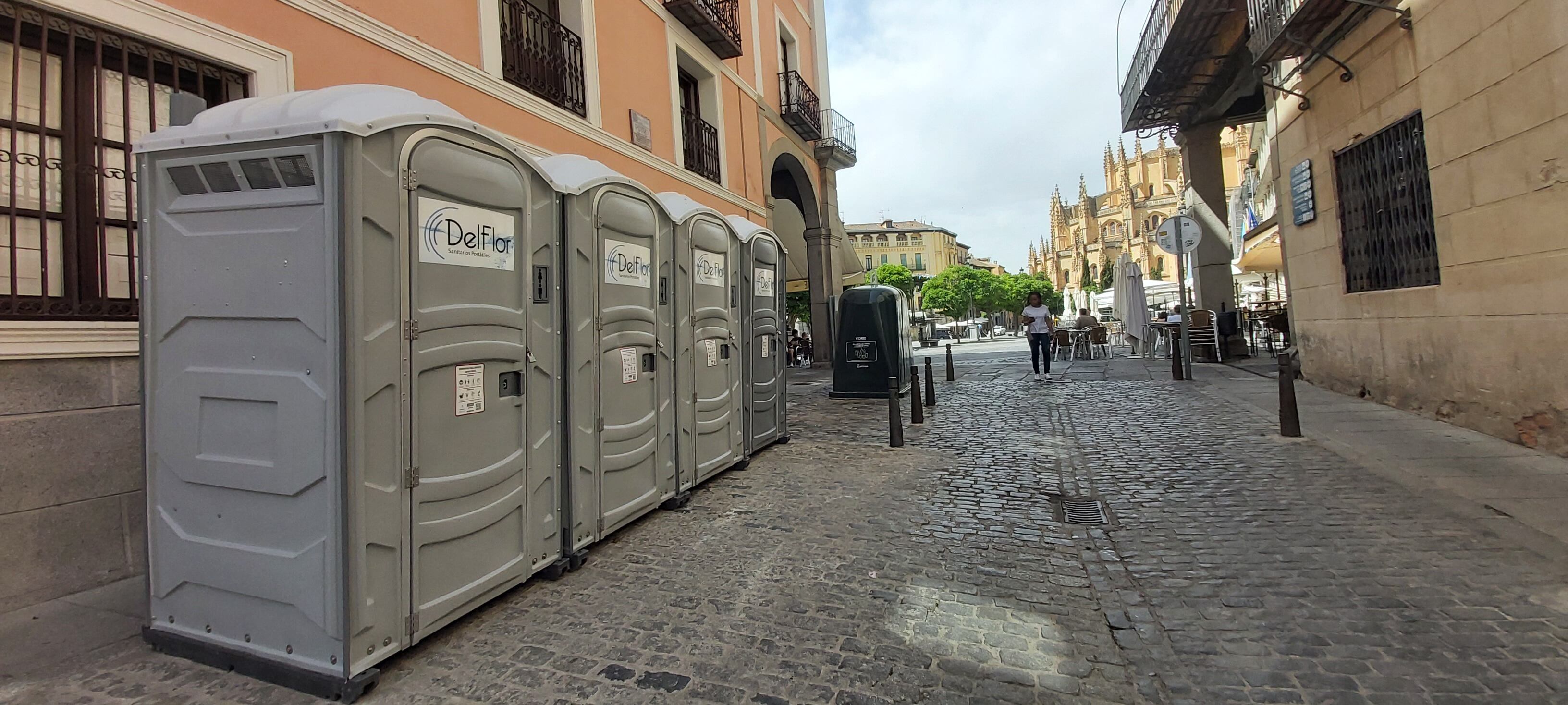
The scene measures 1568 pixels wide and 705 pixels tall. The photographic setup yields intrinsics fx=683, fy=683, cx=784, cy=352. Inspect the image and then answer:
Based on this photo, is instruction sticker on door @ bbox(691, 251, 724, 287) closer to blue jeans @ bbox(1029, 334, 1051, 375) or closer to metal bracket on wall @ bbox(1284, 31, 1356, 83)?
metal bracket on wall @ bbox(1284, 31, 1356, 83)

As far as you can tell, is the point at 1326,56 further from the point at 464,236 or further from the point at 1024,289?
the point at 1024,289

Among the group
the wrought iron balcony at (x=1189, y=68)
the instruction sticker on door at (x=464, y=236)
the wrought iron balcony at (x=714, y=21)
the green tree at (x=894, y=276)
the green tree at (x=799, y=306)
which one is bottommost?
the instruction sticker on door at (x=464, y=236)

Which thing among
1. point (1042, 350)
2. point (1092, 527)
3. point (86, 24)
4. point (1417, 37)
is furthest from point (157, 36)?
point (1042, 350)

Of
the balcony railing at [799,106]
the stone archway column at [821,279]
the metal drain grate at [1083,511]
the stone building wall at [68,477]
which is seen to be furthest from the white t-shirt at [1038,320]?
the stone building wall at [68,477]

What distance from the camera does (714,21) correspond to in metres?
12.0

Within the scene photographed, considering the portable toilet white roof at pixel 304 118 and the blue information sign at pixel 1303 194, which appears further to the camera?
the blue information sign at pixel 1303 194

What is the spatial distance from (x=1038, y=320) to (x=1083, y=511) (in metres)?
9.30

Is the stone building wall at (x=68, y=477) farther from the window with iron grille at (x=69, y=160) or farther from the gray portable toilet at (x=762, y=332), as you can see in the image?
the gray portable toilet at (x=762, y=332)

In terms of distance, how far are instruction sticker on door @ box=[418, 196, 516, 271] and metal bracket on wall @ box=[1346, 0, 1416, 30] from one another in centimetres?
872

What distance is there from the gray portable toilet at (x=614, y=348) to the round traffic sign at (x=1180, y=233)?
29.5 ft

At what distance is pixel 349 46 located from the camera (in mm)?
5812

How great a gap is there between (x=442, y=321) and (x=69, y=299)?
107 inches

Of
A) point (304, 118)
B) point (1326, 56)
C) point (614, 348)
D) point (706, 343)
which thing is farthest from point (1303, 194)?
point (304, 118)

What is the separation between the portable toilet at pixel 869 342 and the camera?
1171cm
